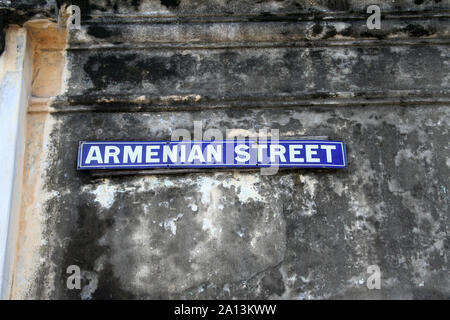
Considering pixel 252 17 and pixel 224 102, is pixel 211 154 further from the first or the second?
pixel 252 17

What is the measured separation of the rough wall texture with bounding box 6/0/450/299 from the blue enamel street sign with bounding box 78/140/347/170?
9 cm

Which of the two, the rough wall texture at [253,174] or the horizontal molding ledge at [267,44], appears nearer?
the rough wall texture at [253,174]

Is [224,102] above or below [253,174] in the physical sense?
above

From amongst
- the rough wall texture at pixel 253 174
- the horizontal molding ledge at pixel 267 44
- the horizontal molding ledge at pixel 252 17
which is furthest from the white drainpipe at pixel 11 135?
the horizontal molding ledge at pixel 252 17

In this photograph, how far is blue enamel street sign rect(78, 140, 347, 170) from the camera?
376 centimetres

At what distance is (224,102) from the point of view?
4012 mm

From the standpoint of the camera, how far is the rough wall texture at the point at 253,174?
3.49m

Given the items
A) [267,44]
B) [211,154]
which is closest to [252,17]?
[267,44]

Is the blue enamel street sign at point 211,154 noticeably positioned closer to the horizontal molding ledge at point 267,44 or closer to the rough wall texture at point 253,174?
the rough wall texture at point 253,174

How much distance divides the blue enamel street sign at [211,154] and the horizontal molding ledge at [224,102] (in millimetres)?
316

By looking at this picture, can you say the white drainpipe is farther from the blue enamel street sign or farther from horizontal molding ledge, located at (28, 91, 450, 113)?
the blue enamel street sign

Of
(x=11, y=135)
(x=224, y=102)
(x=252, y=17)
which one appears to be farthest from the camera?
(x=252, y=17)

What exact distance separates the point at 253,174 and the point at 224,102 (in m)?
0.63
